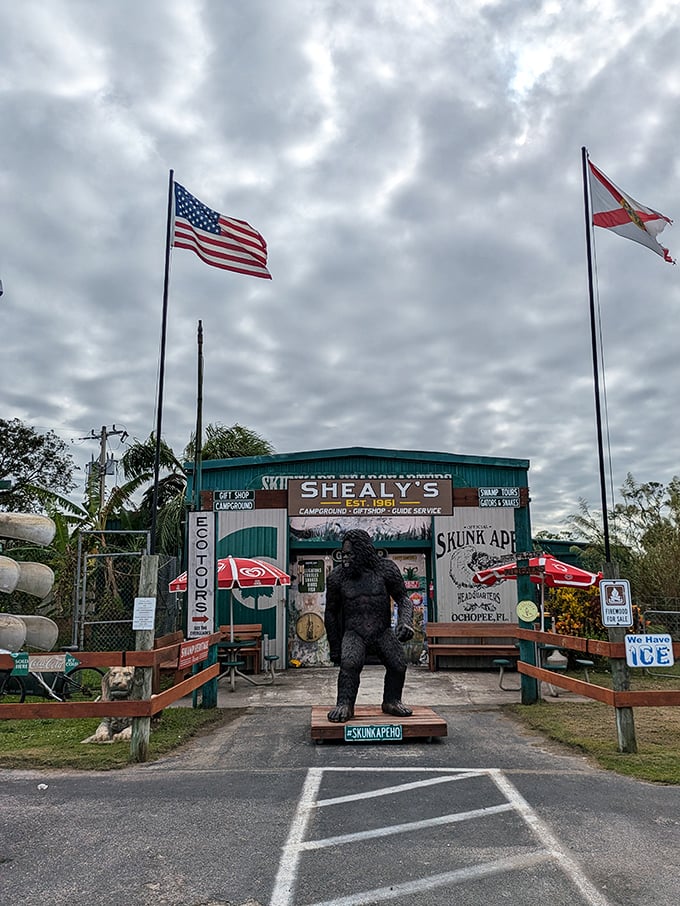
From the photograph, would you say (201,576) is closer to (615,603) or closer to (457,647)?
(615,603)

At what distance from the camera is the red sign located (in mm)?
7673

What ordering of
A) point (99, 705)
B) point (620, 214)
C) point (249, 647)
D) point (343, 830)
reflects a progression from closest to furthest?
point (343, 830), point (99, 705), point (620, 214), point (249, 647)

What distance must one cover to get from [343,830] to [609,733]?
14.3 ft

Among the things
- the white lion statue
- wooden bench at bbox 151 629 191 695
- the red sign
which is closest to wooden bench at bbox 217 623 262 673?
wooden bench at bbox 151 629 191 695

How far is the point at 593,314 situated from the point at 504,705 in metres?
5.41

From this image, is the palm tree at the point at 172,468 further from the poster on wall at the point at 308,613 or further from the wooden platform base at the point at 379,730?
the wooden platform base at the point at 379,730

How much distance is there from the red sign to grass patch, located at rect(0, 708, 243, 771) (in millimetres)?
750

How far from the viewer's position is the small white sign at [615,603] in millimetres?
6742

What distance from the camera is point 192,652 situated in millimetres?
8109

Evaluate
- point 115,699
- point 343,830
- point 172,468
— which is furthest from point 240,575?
point 172,468

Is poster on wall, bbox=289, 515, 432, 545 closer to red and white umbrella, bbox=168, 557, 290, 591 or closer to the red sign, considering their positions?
red and white umbrella, bbox=168, 557, 290, 591

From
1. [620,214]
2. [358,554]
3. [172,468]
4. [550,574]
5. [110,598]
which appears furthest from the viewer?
[172,468]

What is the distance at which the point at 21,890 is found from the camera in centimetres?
347

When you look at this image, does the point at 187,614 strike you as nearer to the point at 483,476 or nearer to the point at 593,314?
the point at 593,314
